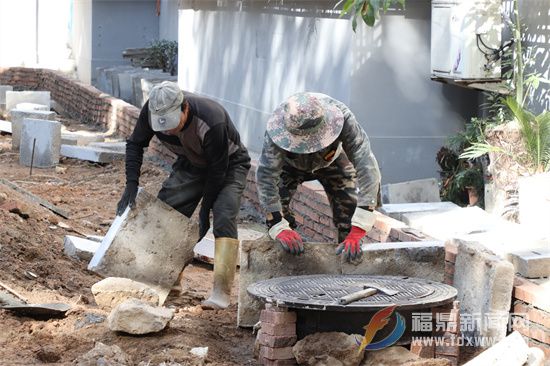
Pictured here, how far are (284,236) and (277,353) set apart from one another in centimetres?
89

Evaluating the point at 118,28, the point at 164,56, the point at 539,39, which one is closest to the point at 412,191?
the point at 539,39

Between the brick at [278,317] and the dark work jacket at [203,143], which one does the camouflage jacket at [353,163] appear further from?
the brick at [278,317]

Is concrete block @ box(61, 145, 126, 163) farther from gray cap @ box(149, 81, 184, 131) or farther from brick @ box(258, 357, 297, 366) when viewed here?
brick @ box(258, 357, 297, 366)

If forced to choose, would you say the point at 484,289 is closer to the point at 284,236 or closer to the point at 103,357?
the point at 284,236

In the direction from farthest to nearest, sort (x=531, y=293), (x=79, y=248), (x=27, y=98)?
(x=27, y=98) → (x=79, y=248) → (x=531, y=293)

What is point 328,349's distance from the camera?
5445 mm

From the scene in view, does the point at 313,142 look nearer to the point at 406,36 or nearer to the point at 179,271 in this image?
the point at 179,271

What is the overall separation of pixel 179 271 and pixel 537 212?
2.61 m

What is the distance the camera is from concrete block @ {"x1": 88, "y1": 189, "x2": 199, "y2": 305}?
23.2ft

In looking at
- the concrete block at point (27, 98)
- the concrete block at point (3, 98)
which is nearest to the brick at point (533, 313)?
the concrete block at point (27, 98)

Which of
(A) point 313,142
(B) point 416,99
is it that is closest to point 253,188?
(B) point 416,99

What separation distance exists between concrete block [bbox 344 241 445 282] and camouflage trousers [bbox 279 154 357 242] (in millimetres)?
635

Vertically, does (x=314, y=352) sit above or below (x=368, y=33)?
below

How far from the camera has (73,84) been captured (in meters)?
19.4
